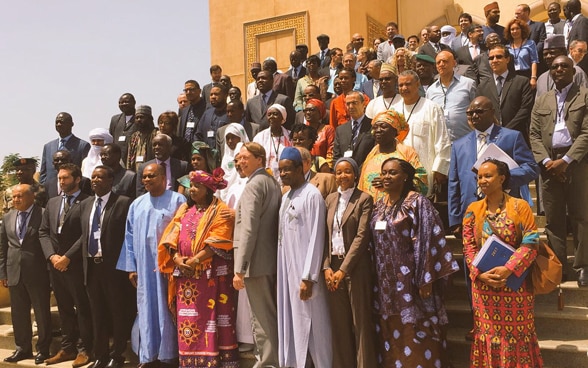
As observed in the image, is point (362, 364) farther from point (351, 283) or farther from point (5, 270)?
point (5, 270)

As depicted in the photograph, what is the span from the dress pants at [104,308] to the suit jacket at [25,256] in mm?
896

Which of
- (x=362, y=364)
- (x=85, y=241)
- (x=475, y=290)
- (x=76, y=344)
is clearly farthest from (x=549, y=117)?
(x=76, y=344)

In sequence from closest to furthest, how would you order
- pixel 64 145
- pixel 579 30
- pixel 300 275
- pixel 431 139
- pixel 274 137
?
pixel 300 275, pixel 431 139, pixel 274 137, pixel 64 145, pixel 579 30

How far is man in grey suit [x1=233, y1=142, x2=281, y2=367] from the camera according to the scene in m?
4.90

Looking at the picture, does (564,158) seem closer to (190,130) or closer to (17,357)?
(190,130)

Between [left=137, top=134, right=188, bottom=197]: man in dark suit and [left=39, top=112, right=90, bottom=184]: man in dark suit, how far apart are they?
4.89 ft

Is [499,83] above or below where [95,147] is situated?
above

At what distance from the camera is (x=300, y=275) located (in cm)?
479

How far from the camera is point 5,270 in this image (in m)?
6.49

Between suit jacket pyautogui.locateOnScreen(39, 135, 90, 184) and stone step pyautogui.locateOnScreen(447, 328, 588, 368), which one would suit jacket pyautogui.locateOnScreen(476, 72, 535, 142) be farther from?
suit jacket pyautogui.locateOnScreen(39, 135, 90, 184)

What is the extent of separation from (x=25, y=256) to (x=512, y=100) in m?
5.41

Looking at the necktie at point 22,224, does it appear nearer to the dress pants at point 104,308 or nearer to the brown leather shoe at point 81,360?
the dress pants at point 104,308

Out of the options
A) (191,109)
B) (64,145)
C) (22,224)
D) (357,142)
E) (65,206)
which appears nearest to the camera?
(357,142)

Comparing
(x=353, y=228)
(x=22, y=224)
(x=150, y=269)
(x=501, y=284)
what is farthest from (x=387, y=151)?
(x=22, y=224)
